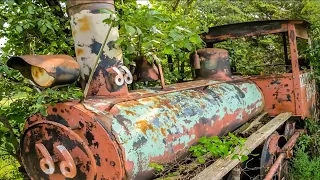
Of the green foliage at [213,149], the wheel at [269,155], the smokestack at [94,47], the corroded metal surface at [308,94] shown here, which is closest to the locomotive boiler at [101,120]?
the smokestack at [94,47]

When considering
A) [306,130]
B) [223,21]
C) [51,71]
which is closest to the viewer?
[51,71]

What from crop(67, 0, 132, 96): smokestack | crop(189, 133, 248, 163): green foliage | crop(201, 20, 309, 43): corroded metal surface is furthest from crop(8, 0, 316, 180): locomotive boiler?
crop(201, 20, 309, 43): corroded metal surface

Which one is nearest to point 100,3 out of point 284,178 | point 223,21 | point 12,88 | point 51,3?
point 12,88

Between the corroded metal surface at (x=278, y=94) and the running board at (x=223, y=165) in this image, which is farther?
the corroded metal surface at (x=278, y=94)

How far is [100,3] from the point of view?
7.79 ft

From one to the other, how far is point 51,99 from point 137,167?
741 mm

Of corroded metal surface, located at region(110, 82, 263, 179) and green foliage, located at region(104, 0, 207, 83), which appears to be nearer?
corroded metal surface, located at region(110, 82, 263, 179)

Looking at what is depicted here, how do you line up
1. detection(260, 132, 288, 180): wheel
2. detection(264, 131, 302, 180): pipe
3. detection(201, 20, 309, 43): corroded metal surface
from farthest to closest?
detection(201, 20, 309, 43): corroded metal surface → detection(260, 132, 288, 180): wheel → detection(264, 131, 302, 180): pipe

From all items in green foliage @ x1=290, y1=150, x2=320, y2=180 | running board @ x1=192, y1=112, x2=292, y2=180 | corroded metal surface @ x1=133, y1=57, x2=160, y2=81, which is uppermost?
corroded metal surface @ x1=133, y1=57, x2=160, y2=81

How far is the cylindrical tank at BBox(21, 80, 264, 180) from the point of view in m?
1.95

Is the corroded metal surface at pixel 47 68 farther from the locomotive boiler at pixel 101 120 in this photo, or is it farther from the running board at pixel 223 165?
the running board at pixel 223 165

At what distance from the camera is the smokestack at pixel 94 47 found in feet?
7.68

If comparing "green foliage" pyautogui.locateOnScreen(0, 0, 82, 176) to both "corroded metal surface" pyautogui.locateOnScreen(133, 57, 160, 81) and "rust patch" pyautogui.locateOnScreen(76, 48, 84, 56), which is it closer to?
"rust patch" pyautogui.locateOnScreen(76, 48, 84, 56)

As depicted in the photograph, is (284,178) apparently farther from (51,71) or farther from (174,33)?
(51,71)
